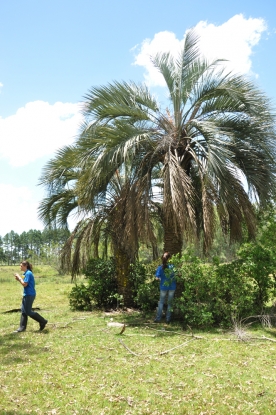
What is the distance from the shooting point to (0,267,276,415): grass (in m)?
5.39

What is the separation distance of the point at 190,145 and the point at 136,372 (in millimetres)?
6527

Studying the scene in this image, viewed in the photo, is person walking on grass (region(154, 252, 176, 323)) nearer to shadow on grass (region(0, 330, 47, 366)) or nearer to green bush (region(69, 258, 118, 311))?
shadow on grass (region(0, 330, 47, 366))

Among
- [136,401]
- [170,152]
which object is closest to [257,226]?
[170,152]

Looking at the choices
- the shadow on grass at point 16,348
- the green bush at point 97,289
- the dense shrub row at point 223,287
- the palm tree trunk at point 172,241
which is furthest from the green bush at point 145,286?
the shadow on grass at point 16,348

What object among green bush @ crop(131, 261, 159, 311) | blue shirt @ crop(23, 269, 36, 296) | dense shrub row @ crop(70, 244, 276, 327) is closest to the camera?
blue shirt @ crop(23, 269, 36, 296)

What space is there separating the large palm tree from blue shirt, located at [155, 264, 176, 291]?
92cm

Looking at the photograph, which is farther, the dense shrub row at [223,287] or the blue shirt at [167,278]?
the blue shirt at [167,278]

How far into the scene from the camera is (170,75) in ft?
38.5

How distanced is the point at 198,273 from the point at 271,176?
334 cm

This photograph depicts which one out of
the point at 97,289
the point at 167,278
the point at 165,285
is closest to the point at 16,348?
the point at 165,285

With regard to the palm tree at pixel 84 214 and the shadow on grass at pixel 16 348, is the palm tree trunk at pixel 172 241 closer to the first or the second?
the palm tree at pixel 84 214

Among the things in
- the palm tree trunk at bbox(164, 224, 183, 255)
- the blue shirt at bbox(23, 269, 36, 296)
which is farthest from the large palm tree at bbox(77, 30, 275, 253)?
the blue shirt at bbox(23, 269, 36, 296)

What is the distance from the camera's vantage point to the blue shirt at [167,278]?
10422 millimetres

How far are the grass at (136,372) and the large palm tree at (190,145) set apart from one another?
115 inches
